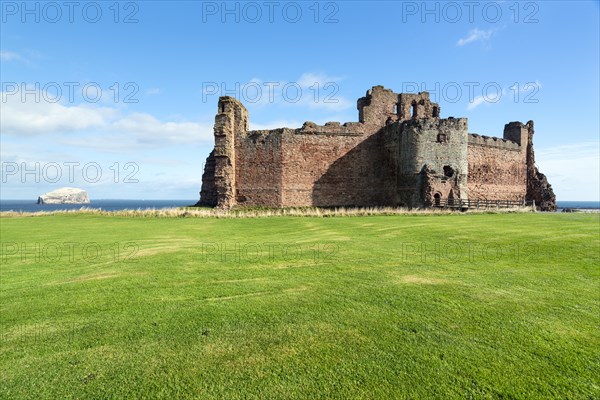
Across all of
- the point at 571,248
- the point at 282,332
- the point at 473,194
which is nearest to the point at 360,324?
the point at 282,332

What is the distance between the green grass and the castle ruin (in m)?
20.6

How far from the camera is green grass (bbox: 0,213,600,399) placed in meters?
3.40

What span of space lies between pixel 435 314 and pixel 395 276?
2.08m

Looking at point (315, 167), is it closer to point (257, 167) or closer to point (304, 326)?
point (257, 167)

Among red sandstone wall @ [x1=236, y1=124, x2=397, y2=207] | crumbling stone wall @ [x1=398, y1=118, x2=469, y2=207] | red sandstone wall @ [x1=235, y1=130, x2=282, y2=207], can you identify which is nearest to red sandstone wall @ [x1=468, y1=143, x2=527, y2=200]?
crumbling stone wall @ [x1=398, y1=118, x2=469, y2=207]

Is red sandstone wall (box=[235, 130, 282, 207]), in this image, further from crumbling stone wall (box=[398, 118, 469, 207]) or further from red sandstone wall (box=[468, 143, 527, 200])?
red sandstone wall (box=[468, 143, 527, 200])

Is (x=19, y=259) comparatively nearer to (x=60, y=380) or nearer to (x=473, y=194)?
(x=60, y=380)

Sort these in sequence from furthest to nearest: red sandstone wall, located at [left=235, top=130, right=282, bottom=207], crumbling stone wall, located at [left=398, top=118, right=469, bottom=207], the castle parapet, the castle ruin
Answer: the castle parapet → red sandstone wall, located at [left=235, top=130, right=282, bottom=207] → the castle ruin → crumbling stone wall, located at [left=398, top=118, right=469, bottom=207]

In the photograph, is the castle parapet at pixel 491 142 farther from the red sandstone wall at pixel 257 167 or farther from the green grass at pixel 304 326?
the green grass at pixel 304 326

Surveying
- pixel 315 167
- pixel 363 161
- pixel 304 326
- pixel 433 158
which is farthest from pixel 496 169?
pixel 304 326

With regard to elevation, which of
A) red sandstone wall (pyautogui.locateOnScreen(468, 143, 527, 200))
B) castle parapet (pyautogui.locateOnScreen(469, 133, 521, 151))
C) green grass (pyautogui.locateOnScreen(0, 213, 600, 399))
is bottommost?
green grass (pyautogui.locateOnScreen(0, 213, 600, 399))

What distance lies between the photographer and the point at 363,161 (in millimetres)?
32875

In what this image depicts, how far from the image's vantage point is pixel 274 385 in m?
3.36

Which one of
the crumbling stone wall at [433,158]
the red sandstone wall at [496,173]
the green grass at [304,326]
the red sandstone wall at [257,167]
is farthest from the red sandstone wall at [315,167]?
the green grass at [304,326]
